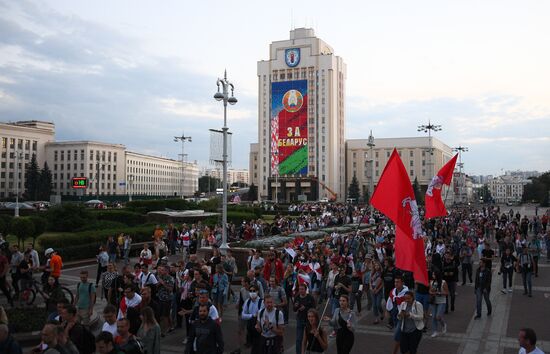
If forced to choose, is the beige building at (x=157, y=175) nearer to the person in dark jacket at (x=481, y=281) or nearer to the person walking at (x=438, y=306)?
the person in dark jacket at (x=481, y=281)

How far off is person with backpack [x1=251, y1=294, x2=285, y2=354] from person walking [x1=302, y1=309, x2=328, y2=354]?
1.46 feet

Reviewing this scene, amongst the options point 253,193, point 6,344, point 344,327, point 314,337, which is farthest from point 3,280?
point 253,193

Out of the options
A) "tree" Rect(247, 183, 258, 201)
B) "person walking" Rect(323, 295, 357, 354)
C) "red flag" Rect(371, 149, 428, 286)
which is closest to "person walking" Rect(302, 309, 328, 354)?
"person walking" Rect(323, 295, 357, 354)

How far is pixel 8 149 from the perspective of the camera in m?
104

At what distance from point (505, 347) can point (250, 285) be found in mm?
5278

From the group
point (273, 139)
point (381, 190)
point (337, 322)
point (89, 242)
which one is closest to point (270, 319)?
point (337, 322)

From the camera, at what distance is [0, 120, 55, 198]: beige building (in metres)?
103

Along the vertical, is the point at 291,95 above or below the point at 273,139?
above

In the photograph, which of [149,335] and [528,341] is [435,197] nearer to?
[528,341]

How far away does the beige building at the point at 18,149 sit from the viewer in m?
103

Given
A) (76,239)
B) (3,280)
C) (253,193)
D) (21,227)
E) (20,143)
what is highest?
(20,143)

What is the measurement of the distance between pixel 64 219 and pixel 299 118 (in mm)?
77735

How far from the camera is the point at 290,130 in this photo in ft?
346

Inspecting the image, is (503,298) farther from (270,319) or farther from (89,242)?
(89,242)
